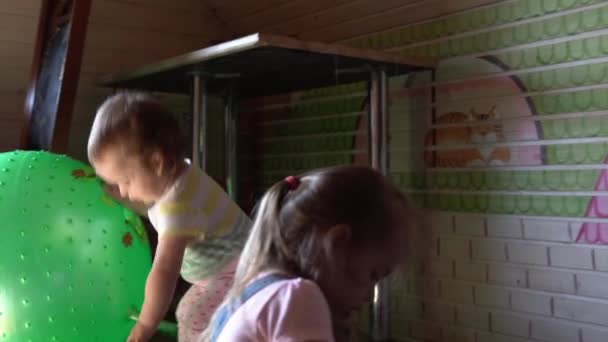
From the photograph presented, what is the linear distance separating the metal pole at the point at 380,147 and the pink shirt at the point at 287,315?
1.14m

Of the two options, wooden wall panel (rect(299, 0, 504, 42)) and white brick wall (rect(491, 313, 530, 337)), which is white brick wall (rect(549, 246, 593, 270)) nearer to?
white brick wall (rect(491, 313, 530, 337))

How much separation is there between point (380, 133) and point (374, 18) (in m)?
0.47

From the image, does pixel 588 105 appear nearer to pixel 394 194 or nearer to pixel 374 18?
pixel 374 18

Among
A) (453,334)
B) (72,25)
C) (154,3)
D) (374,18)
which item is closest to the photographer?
(72,25)

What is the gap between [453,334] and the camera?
194 centimetres

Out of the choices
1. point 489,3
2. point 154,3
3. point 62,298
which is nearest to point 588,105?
Answer: point 489,3

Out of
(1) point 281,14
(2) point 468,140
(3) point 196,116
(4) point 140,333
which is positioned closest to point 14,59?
(3) point 196,116

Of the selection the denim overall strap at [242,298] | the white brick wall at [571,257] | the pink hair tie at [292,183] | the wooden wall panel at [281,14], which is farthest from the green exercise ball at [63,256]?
the wooden wall panel at [281,14]

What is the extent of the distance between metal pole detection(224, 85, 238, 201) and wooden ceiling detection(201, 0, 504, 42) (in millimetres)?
319

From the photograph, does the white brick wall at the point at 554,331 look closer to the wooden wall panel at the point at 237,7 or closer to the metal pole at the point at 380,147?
the metal pole at the point at 380,147

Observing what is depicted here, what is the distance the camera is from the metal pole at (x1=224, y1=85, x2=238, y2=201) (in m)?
2.44

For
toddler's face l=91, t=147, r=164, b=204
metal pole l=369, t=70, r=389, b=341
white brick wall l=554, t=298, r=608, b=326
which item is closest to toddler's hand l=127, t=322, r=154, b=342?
toddler's face l=91, t=147, r=164, b=204

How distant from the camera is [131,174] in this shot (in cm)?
128

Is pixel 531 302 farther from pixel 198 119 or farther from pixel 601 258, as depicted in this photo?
pixel 198 119
